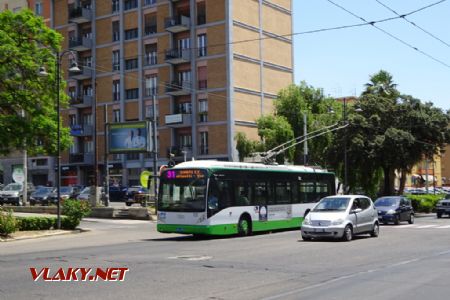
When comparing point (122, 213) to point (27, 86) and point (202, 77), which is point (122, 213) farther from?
point (202, 77)

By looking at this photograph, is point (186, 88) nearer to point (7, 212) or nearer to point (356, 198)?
point (7, 212)

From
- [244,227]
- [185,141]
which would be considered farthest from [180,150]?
[244,227]

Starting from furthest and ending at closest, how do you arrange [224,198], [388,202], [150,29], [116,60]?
[116,60] < [150,29] < [388,202] < [224,198]

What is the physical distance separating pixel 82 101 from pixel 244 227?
53.4m

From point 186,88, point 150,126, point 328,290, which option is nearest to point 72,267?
point 328,290

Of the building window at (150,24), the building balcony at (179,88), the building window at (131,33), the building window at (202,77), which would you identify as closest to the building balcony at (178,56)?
the building window at (202,77)

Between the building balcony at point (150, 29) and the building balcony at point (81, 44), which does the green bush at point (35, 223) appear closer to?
the building balcony at point (150, 29)

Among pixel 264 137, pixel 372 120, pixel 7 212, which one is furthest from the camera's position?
pixel 264 137

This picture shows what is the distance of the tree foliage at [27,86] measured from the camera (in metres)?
32.8

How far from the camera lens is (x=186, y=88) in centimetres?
6525

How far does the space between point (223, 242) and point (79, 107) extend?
187 feet

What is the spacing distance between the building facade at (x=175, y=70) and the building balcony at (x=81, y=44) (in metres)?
0.12

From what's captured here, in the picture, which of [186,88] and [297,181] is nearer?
[297,181]

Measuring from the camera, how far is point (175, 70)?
2648 inches
